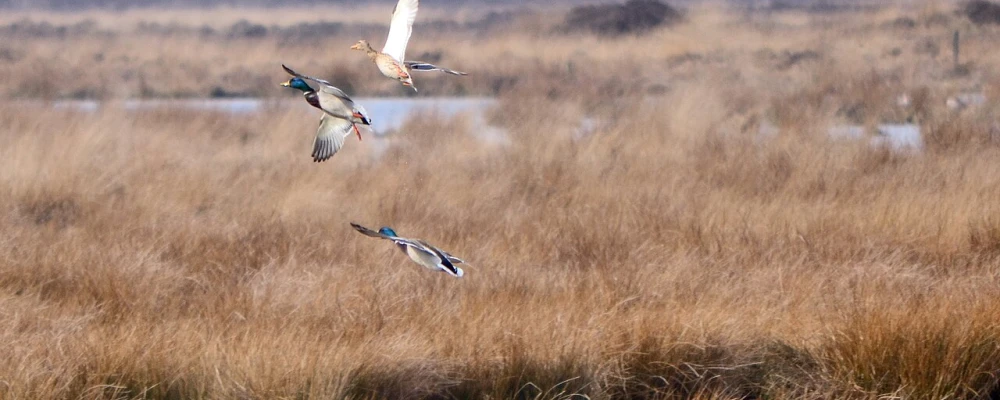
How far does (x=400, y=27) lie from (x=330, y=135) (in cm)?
49

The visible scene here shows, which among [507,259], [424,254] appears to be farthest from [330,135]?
[507,259]

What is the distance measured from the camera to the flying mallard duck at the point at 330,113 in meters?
3.47

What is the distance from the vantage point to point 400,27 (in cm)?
345

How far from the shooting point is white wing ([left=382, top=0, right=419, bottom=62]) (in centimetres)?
339

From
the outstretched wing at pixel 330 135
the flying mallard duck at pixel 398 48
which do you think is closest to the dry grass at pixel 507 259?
the outstretched wing at pixel 330 135

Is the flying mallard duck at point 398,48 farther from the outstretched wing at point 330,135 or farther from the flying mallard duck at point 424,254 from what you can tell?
the flying mallard duck at point 424,254

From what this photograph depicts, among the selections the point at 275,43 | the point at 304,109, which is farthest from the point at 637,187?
the point at 275,43

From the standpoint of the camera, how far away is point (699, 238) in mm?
7738

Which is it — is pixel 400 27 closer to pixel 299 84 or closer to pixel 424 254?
pixel 299 84

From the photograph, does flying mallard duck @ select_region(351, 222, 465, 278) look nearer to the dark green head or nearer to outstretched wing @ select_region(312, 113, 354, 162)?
outstretched wing @ select_region(312, 113, 354, 162)

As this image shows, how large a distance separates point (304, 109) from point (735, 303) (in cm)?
864

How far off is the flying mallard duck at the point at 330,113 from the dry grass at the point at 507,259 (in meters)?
1.46

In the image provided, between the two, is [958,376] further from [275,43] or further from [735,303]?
[275,43]

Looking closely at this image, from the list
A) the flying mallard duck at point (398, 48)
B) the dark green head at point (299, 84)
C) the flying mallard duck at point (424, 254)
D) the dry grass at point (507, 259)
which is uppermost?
the flying mallard duck at point (398, 48)
